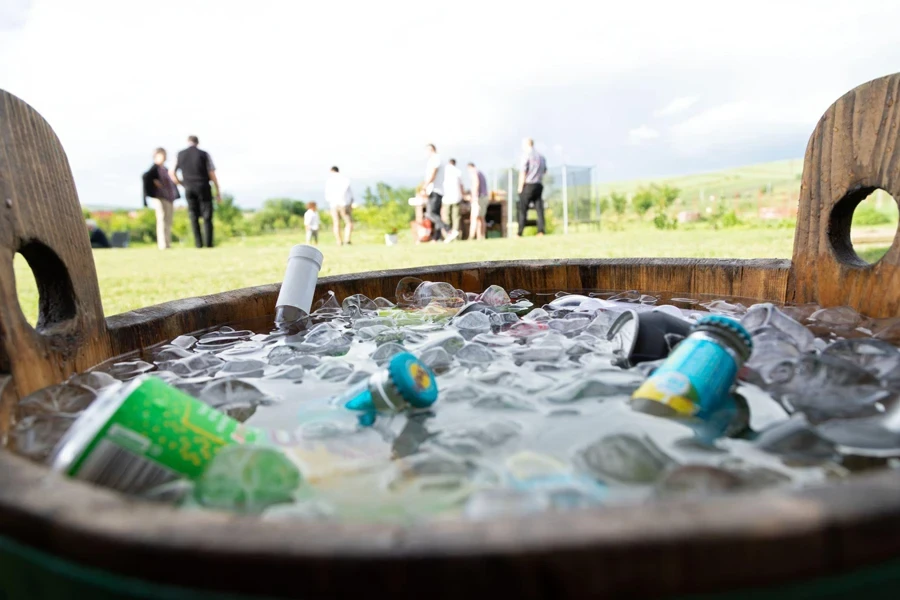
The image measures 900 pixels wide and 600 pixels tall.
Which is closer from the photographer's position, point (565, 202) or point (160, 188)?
point (160, 188)

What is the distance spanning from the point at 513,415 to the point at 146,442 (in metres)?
0.61

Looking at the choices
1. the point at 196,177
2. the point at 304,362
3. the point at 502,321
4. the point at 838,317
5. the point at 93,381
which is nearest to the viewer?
the point at 93,381

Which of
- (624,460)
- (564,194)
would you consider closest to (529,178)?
(564,194)

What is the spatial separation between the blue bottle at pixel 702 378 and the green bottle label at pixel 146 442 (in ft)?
2.33

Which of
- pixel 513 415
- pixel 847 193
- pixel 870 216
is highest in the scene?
pixel 847 193

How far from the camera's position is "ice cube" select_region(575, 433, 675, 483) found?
0.77m

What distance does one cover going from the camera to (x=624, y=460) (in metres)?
0.78

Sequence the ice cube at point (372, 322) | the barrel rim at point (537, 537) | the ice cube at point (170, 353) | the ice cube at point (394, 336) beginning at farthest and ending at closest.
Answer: the ice cube at point (372, 322) → the ice cube at point (394, 336) → the ice cube at point (170, 353) → the barrel rim at point (537, 537)

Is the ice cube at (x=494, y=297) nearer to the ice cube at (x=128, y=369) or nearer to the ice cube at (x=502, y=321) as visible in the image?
the ice cube at (x=502, y=321)

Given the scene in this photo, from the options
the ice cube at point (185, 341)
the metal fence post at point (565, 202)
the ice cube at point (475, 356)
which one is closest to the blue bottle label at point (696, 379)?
the ice cube at point (475, 356)

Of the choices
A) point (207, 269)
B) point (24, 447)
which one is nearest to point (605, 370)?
point (24, 447)

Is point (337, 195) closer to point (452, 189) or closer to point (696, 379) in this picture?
point (452, 189)

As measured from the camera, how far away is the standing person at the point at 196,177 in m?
9.50

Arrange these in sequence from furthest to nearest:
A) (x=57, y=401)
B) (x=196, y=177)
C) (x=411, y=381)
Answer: (x=196, y=177)
(x=57, y=401)
(x=411, y=381)
